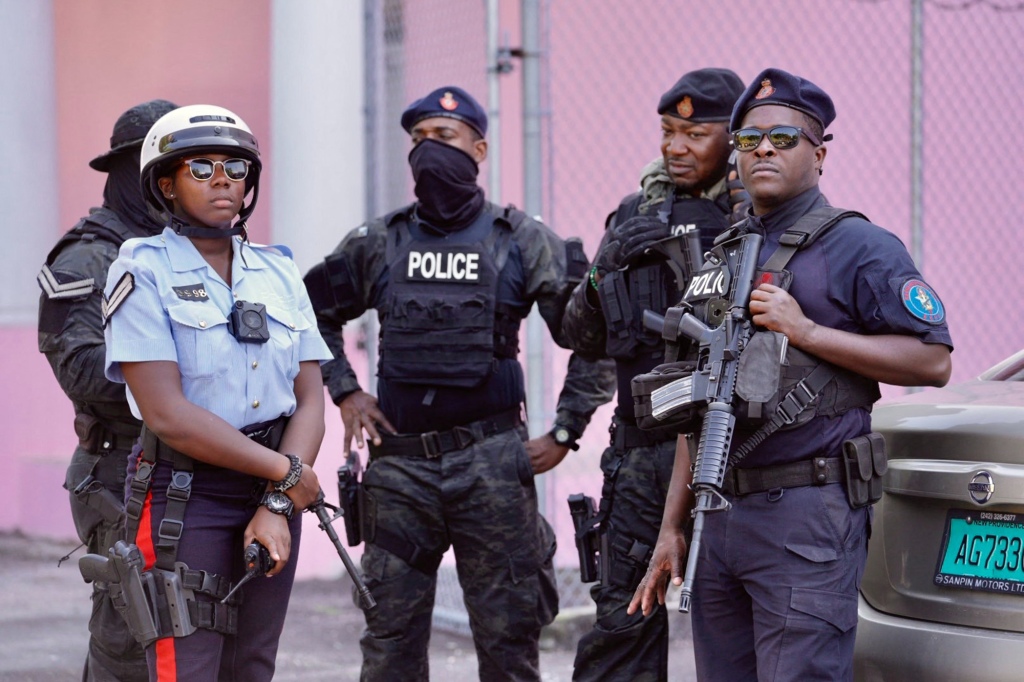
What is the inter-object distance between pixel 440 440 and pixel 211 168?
150cm

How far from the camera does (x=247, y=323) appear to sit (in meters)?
3.26

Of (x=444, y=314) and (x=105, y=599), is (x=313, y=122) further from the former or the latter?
(x=105, y=599)

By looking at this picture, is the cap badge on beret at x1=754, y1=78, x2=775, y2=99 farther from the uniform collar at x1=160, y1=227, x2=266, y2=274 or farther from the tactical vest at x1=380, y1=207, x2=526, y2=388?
the tactical vest at x1=380, y1=207, x2=526, y2=388

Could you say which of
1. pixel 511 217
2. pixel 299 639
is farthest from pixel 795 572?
pixel 299 639

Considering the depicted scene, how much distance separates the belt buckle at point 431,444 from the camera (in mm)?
4508

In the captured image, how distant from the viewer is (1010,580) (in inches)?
125

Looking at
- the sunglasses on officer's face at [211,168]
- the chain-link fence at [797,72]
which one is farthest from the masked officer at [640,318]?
the chain-link fence at [797,72]

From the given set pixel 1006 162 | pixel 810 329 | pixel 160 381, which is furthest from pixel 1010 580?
pixel 1006 162

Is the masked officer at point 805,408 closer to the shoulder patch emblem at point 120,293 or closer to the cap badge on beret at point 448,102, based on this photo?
the shoulder patch emblem at point 120,293

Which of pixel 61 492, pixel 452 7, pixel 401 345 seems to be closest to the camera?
pixel 401 345

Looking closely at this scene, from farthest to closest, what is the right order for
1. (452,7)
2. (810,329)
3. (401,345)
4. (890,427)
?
(452,7) < (401,345) < (890,427) < (810,329)

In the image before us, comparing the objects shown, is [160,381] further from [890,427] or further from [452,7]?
[452,7]

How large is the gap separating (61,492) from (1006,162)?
640 cm

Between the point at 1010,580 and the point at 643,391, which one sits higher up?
the point at 643,391
